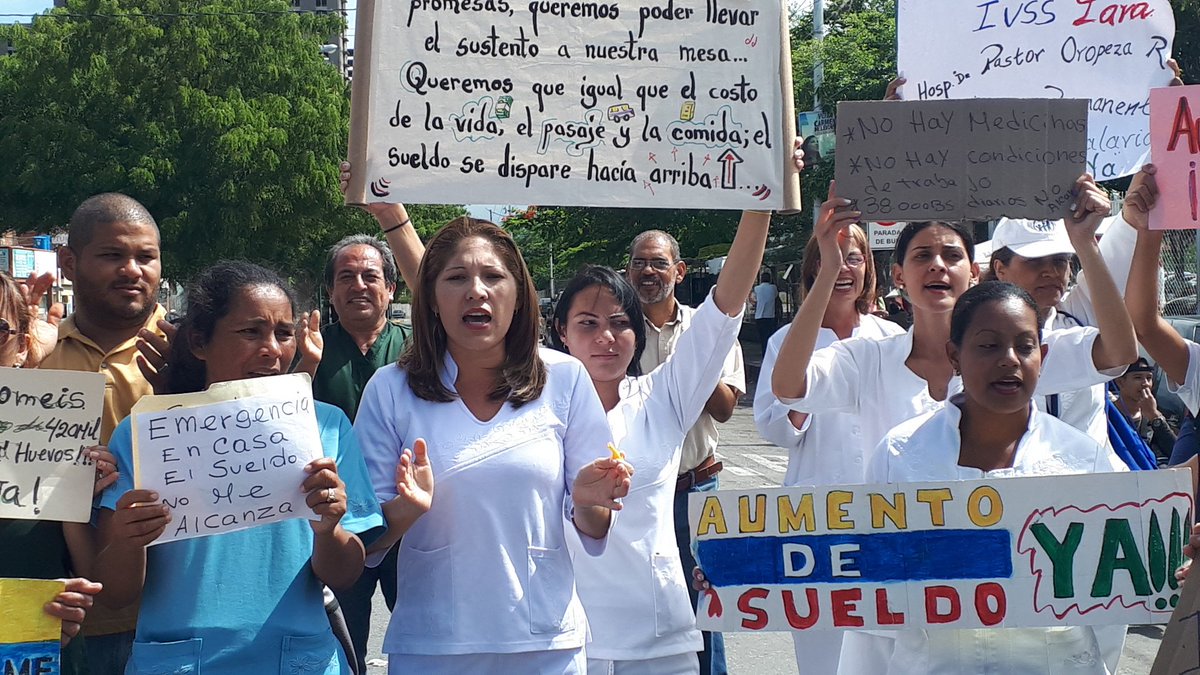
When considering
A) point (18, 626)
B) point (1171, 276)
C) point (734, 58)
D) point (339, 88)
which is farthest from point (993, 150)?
point (339, 88)

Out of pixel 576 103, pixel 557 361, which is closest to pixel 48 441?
pixel 557 361

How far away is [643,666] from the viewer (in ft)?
11.9

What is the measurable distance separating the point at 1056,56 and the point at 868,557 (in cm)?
224

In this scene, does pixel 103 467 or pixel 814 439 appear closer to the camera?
pixel 103 467

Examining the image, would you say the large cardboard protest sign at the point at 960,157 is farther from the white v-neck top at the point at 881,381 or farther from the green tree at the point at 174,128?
the green tree at the point at 174,128

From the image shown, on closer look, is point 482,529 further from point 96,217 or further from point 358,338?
point 358,338

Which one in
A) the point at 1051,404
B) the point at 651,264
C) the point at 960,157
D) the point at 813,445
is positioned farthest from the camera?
the point at 651,264

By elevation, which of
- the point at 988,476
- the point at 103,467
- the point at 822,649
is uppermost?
the point at 103,467

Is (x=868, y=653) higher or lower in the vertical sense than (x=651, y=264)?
lower

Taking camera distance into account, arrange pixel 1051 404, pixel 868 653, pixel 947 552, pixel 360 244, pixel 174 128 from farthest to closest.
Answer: pixel 174 128 → pixel 360 244 → pixel 1051 404 → pixel 868 653 → pixel 947 552

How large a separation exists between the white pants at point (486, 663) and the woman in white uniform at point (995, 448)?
87 centimetres

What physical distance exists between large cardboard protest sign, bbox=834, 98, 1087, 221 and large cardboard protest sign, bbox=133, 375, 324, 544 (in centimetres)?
165

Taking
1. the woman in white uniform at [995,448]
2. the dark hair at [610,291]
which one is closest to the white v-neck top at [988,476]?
the woman in white uniform at [995,448]

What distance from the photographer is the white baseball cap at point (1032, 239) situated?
4738 millimetres
